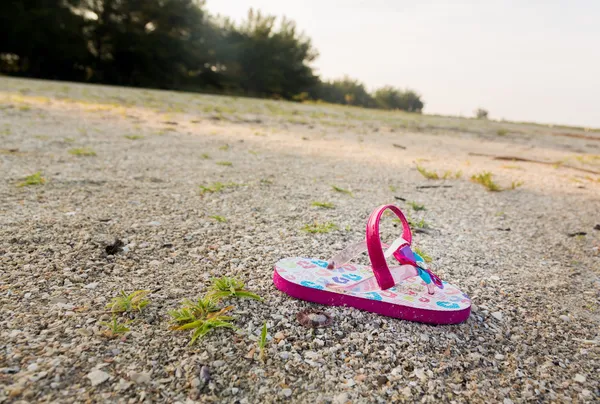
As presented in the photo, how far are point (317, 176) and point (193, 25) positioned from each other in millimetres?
25949

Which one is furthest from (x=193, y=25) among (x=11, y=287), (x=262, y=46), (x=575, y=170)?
(x=11, y=287)

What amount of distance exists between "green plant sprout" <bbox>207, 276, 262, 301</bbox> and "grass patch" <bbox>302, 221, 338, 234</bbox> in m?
0.80

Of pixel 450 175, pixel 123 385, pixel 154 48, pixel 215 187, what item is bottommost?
pixel 123 385

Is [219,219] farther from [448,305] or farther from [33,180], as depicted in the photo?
[33,180]

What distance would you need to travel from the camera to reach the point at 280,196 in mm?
3221

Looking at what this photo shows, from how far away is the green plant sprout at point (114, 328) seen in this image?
1420 millimetres

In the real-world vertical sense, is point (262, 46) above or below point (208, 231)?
above

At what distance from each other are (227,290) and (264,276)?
249 mm

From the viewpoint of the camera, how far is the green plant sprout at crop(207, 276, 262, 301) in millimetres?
1657

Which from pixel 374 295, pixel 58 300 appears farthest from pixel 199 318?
pixel 374 295

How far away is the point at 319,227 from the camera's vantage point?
252 cm

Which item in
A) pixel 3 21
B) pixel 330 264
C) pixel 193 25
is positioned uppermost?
pixel 193 25

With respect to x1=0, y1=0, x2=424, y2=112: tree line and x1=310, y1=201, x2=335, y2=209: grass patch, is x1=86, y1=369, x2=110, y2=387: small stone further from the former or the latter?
x1=0, y1=0, x2=424, y2=112: tree line

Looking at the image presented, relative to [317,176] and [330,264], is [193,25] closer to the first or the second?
[317,176]
